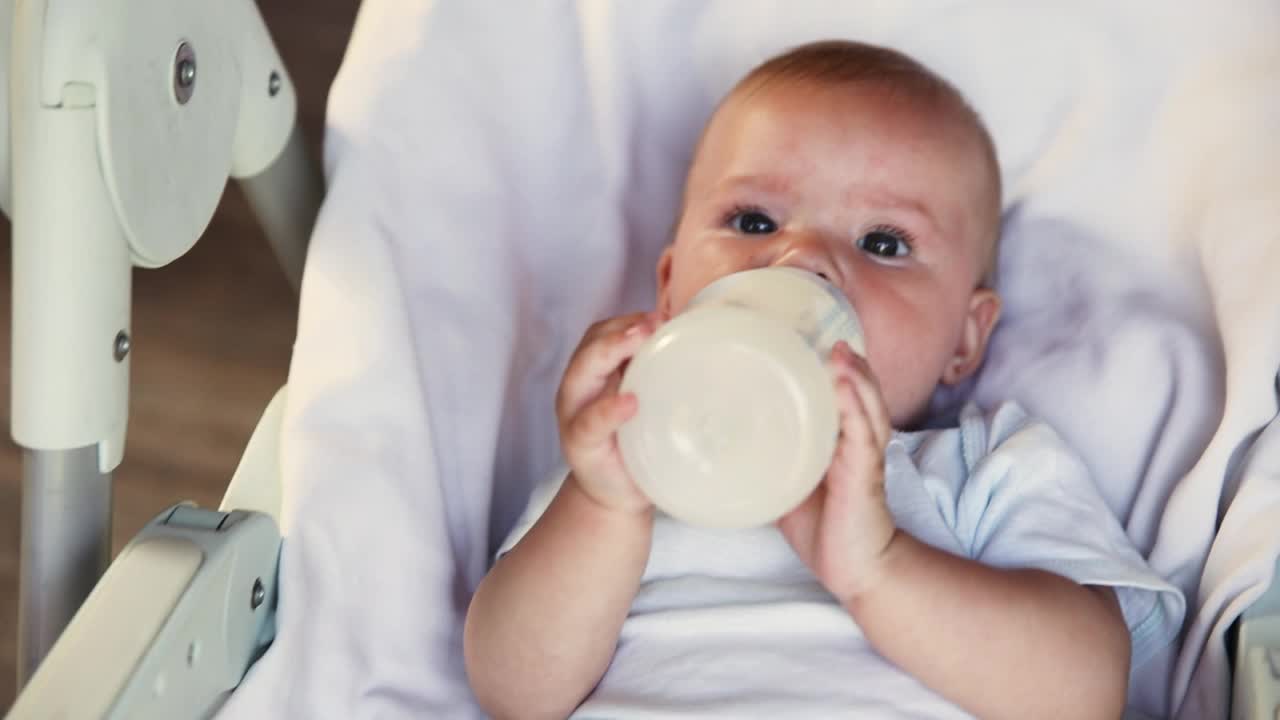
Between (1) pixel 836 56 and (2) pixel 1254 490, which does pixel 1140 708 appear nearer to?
(2) pixel 1254 490

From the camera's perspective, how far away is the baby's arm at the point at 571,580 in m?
0.72

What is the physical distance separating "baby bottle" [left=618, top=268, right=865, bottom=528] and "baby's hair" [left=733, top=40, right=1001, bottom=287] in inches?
12.8

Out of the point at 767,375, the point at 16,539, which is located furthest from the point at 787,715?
the point at 16,539

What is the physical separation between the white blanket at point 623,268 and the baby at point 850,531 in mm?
54

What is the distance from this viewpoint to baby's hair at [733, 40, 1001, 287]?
0.92m

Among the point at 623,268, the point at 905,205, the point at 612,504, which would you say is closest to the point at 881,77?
the point at 905,205

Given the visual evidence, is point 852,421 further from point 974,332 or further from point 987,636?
point 974,332

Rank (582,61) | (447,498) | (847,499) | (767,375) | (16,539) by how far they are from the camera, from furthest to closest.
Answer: (16,539)
(582,61)
(447,498)
(847,499)
(767,375)

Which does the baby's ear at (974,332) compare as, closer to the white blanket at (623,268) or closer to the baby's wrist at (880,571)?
the white blanket at (623,268)

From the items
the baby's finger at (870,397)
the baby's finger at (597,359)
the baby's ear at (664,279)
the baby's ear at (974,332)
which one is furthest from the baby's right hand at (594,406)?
the baby's ear at (974,332)

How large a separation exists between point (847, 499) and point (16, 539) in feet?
3.50

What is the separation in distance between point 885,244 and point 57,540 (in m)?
0.49

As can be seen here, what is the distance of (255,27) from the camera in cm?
81

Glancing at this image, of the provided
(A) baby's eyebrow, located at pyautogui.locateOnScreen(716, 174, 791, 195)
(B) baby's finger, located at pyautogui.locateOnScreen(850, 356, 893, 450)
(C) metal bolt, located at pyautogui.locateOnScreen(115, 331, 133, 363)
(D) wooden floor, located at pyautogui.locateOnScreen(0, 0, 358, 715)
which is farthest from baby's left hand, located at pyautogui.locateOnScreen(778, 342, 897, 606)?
(D) wooden floor, located at pyautogui.locateOnScreen(0, 0, 358, 715)
